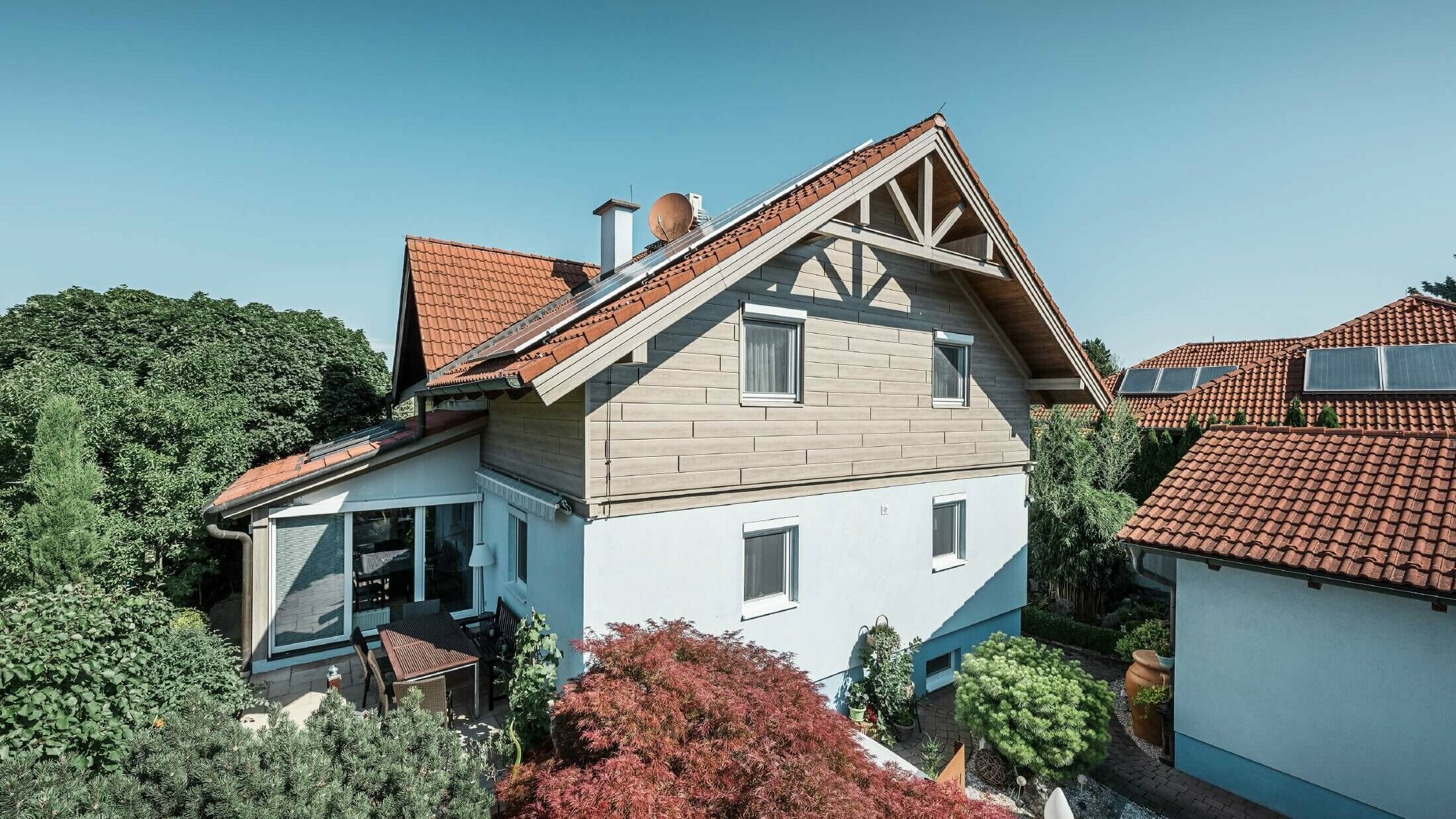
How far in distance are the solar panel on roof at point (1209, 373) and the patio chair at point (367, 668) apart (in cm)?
3297

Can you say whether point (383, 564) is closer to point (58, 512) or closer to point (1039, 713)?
point (58, 512)

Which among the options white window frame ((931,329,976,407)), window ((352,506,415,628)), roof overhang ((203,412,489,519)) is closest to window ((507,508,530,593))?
roof overhang ((203,412,489,519))

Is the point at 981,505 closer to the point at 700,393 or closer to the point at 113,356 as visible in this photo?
the point at 700,393

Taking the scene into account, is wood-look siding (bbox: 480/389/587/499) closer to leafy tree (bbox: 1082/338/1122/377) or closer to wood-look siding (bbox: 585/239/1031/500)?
wood-look siding (bbox: 585/239/1031/500)

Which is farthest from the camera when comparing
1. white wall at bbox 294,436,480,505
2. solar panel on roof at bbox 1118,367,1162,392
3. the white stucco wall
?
solar panel on roof at bbox 1118,367,1162,392

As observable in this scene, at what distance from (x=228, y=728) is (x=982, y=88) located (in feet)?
51.7

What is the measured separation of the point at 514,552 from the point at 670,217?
306 inches

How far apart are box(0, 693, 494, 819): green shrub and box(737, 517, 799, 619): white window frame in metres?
4.34

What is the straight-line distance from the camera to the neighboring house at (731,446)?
834 centimetres

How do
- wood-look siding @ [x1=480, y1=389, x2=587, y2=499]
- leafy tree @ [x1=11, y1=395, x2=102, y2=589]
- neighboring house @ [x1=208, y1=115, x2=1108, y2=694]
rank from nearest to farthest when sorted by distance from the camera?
wood-look siding @ [x1=480, y1=389, x2=587, y2=499]
neighboring house @ [x1=208, y1=115, x2=1108, y2=694]
leafy tree @ [x1=11, y1=395, x2=102, y2=589]

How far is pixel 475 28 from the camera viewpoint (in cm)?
1370

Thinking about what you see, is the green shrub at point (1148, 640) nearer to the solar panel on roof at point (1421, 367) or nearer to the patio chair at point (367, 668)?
the patio chair at point (367, 668)

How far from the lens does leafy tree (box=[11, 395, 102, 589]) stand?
10.9m

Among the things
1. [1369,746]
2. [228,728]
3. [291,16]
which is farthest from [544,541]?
[291,16]
